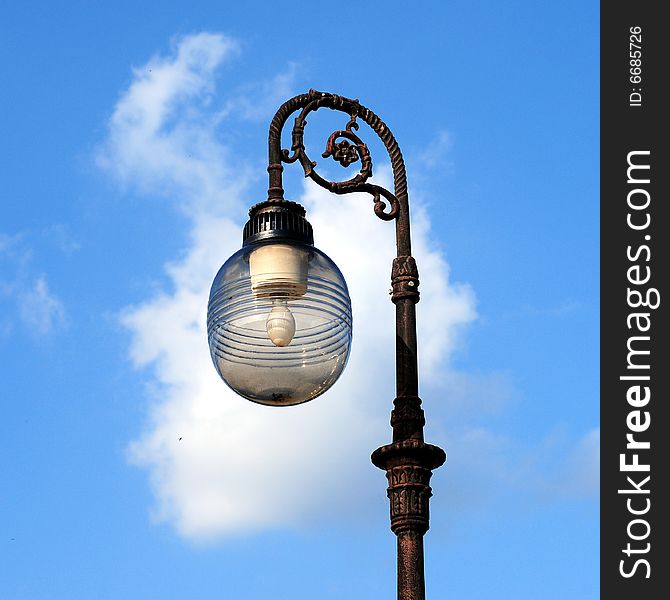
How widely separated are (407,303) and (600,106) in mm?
3969

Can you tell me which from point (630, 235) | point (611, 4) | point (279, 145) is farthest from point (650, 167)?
point (279, 145)

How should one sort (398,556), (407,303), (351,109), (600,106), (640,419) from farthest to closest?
(600,106) < (640,419) < (351,109) < (407,303) < (398,556)

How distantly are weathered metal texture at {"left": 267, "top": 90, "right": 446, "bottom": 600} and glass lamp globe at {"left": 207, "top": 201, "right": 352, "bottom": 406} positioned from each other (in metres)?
0.42

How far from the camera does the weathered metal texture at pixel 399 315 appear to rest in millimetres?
6660

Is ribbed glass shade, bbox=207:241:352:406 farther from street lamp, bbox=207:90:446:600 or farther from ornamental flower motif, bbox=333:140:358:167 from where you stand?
ornamental flower motif, bbox=333:140:358:167

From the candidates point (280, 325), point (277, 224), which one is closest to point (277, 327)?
point (280, 325)

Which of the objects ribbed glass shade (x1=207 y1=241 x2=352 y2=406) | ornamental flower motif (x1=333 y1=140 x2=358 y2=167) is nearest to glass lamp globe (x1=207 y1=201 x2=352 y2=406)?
ribbed glass shade (x1=207 y1=241 x2=352 y2=406)

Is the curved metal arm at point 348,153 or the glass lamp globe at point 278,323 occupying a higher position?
the curved metal arm at point 348,153

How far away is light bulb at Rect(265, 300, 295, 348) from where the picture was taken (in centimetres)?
668

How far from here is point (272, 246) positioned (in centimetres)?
685

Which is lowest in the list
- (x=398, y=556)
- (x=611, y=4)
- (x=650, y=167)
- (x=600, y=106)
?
(x=398, y=556)

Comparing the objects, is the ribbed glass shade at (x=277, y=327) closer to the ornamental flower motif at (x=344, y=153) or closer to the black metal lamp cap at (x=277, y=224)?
the black metal lamp cap at (x=277, y=224)

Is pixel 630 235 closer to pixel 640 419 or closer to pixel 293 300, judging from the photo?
pixel 640 419

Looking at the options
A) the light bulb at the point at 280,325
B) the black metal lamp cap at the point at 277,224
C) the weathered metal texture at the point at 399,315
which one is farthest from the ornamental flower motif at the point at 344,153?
the light bulb at the point at 280,325
